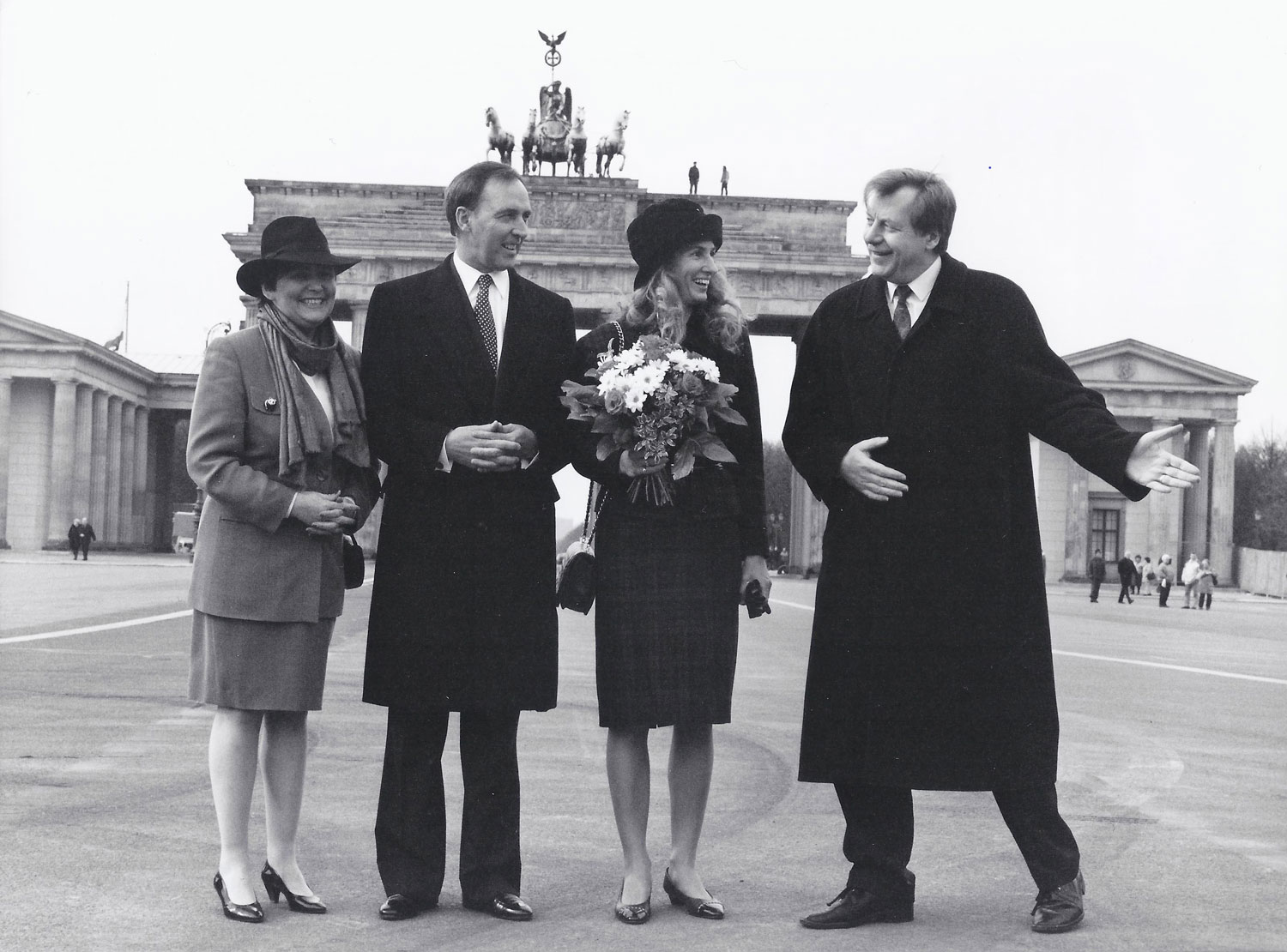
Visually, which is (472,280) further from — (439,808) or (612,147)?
(612,147)

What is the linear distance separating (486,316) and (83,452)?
2912 inches

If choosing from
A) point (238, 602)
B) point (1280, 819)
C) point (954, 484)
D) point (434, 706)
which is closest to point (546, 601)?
point (434, 706)

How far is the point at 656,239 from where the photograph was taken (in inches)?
243

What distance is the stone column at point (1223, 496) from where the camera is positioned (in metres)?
77.8

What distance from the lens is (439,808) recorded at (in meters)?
6.11

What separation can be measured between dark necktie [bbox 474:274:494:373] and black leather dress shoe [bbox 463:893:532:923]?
1.91 meters

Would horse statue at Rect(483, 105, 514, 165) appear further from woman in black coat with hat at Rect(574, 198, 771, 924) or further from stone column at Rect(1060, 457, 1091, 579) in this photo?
woman in black coat with hat at Rect(574, 198, 771, 924)

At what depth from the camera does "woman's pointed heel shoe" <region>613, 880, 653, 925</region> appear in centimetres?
564

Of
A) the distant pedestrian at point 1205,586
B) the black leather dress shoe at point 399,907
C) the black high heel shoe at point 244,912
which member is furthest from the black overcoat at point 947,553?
the distant pedestrian at point 1205,586

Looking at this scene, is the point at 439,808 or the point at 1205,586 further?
the point at 1205,586

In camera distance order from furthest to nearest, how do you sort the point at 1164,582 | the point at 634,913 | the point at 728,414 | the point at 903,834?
the point at 1164,582
the point at 728,414
the point at 903,834
the point at 634,913

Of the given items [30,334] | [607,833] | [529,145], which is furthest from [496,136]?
[607,833]

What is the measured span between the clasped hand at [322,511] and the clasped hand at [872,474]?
5.83 ft

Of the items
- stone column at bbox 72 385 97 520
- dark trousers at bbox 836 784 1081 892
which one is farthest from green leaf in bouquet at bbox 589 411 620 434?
stone column at bbox 72 385 97 520
